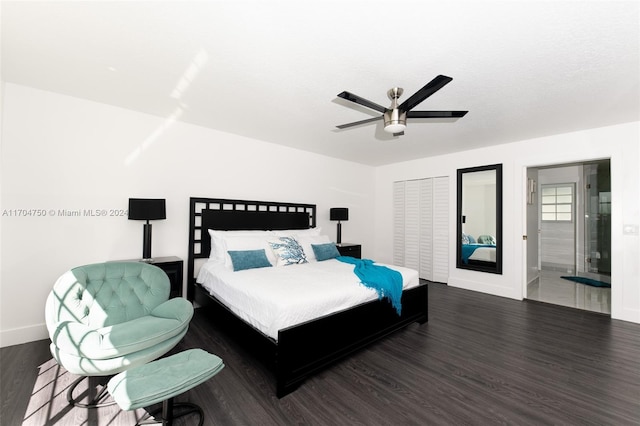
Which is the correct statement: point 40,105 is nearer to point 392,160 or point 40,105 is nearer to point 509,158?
point 392,160

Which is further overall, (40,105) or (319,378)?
(40,105)

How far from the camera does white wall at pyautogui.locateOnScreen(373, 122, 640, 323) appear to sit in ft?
12.1

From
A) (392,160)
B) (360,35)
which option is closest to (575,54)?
(360,35)

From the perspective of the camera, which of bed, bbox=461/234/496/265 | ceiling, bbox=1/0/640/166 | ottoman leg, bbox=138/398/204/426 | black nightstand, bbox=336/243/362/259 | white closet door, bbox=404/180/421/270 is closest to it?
ottoman leg, bbox=138/398/204/426

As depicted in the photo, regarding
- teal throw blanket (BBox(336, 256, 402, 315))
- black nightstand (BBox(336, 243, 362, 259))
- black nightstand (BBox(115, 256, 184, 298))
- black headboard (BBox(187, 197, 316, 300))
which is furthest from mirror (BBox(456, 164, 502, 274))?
black nightstand (BBox(115, 256, 184, 298))

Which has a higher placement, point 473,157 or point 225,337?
point 473,157

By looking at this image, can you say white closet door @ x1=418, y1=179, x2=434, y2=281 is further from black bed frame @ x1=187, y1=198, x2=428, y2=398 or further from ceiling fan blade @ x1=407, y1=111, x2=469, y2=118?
ceiling fan blade @ x1=407, y1=111, x2=469, y2=118

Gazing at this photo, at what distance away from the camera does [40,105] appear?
294 centimetres

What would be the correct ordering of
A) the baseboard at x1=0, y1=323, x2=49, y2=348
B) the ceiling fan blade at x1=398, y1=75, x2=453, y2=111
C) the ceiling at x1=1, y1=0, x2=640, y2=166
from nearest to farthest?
1. the ceiling at x1=1, y1=0, x2=640, y2=166
2. the ceiling fan blade at x1=398, y1=75, x2=453, y2=111
3. the baseboard at x1=0, y1=323, x2=49, y2=348

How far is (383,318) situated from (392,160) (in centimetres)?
404

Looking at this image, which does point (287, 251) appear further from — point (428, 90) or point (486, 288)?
point (486, 288)

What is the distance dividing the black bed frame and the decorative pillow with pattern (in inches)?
29.5

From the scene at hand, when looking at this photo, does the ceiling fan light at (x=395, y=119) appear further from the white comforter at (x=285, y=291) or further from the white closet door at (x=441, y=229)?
the white closet door at (x=441, y=229)

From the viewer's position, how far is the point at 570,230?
677 cm
